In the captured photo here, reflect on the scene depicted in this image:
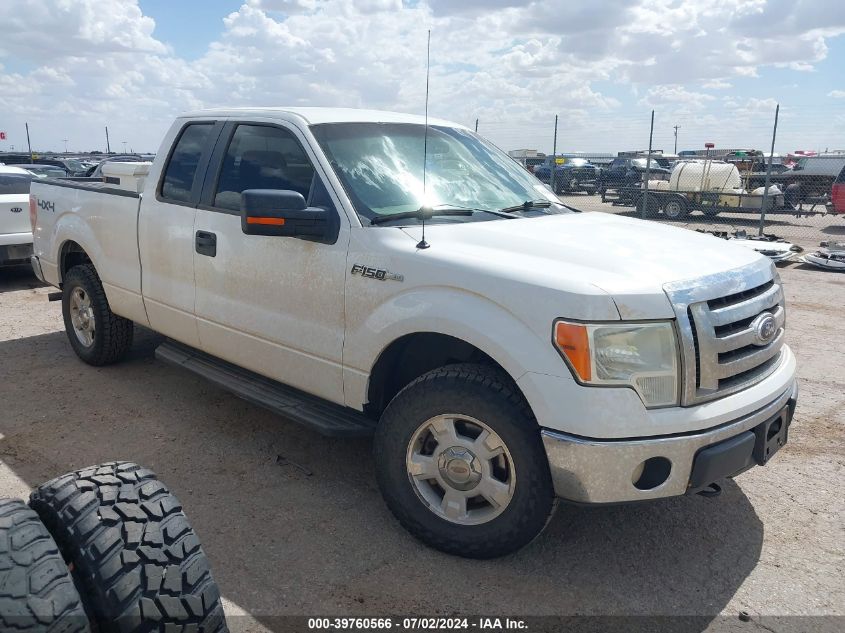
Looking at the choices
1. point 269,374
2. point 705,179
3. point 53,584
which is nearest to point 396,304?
point 269,374

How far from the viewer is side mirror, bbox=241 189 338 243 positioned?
3271 millimetres

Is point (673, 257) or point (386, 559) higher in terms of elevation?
point (673, 257)

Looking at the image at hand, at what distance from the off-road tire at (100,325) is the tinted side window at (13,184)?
12.8ft

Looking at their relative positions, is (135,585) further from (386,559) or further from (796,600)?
(796,600)

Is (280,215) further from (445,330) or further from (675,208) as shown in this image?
(675,208)

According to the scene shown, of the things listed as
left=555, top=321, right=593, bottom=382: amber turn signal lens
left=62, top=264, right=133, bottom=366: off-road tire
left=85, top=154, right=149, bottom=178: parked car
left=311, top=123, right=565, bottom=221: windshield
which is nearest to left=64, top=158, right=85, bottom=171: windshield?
left=85, top=154, right=149, bottom=178: parked car

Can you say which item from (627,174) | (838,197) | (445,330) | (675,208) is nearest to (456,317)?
(445,330)

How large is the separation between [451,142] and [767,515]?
2638 millimetres

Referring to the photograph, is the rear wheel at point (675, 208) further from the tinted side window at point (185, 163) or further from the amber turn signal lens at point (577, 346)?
the amber turn signal lens at point (577, 346)

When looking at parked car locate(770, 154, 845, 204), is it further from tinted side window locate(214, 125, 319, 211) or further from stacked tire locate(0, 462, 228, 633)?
stacked tire locate(0, 462, 228, 633)

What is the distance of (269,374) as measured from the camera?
3979 mm

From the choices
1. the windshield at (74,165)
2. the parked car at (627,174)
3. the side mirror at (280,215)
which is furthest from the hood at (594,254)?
the parked car at (627,174)

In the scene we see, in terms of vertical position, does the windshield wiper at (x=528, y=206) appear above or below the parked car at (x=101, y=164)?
below

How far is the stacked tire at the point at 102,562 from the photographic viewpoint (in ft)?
5.76
